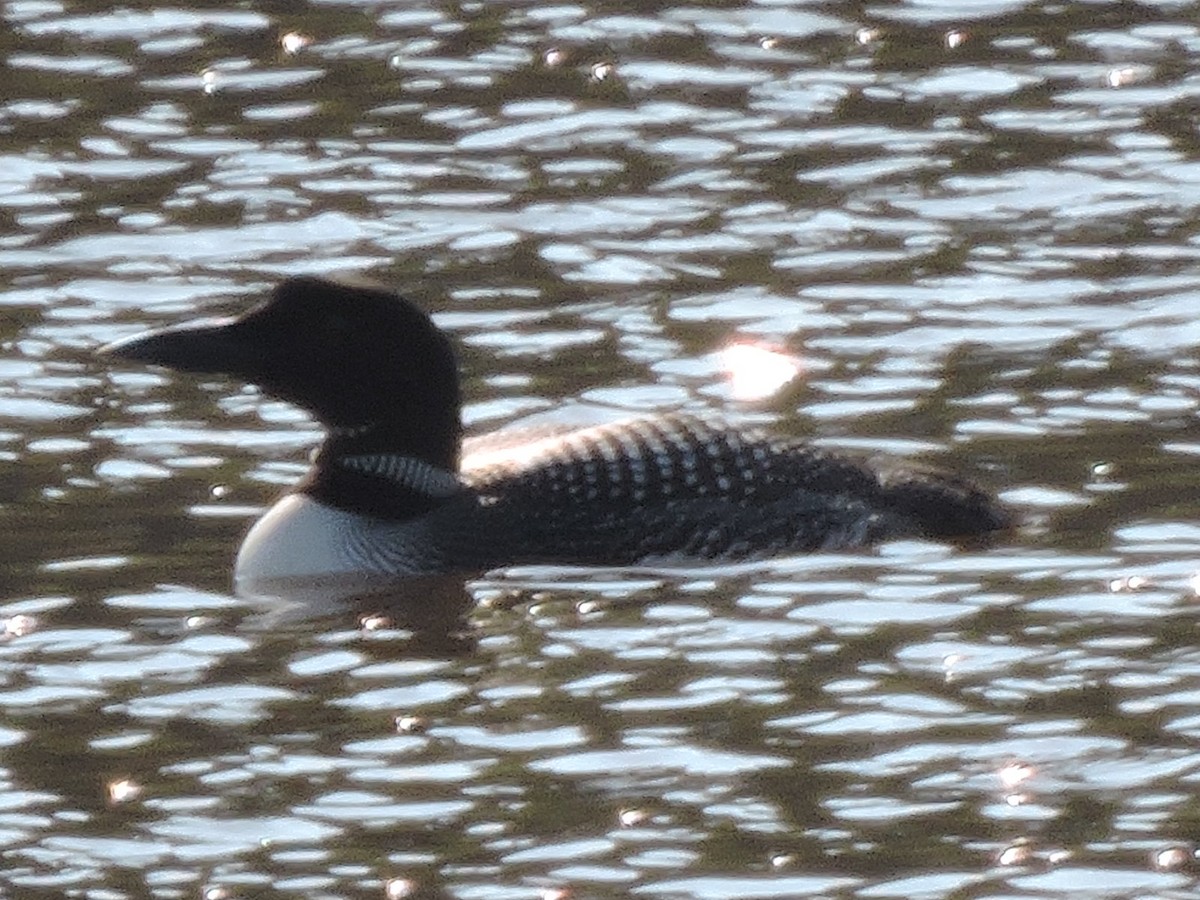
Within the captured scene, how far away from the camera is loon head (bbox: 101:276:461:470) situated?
28.5 feet

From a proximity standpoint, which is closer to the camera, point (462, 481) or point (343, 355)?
point (343, 355)

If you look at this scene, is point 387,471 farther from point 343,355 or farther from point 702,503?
point 702,503

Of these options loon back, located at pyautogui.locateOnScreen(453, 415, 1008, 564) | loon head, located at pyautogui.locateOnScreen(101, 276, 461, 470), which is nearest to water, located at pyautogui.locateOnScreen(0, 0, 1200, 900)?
loon back, located at pyautogui.locateOnScreen(453, 415, 1008, 564)

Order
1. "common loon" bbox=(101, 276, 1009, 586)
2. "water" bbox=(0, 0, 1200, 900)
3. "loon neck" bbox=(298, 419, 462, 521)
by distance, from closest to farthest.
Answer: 1. "water" bbox=(0, 0, 1200, 900)
2. "common loon" bbox=(101, 276, 1009, 586)
3. "loon neck" bbox=(298, 419, 462, 521)

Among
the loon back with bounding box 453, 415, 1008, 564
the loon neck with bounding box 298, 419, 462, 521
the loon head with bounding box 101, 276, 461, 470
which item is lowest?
the loon back with bounding box 453, 415, 1008, 564

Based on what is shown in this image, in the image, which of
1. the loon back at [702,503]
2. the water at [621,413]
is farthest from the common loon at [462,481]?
the water at [621,413]

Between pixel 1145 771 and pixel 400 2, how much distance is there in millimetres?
7523

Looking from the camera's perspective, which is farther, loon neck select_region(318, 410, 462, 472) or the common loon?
loon neck select_region(318, 410, 462, 472)

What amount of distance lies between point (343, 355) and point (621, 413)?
3.80 feet

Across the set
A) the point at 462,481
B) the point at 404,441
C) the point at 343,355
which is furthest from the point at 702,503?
the point at 343,355

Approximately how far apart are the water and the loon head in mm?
430

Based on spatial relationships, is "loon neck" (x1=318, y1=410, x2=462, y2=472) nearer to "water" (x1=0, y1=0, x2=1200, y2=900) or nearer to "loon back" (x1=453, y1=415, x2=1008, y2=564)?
"loon back" (x1=453, y1=415, x2=1008, y2=564)

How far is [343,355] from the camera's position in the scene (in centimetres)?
871

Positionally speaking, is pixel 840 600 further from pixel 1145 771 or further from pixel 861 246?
pixel 861 246
